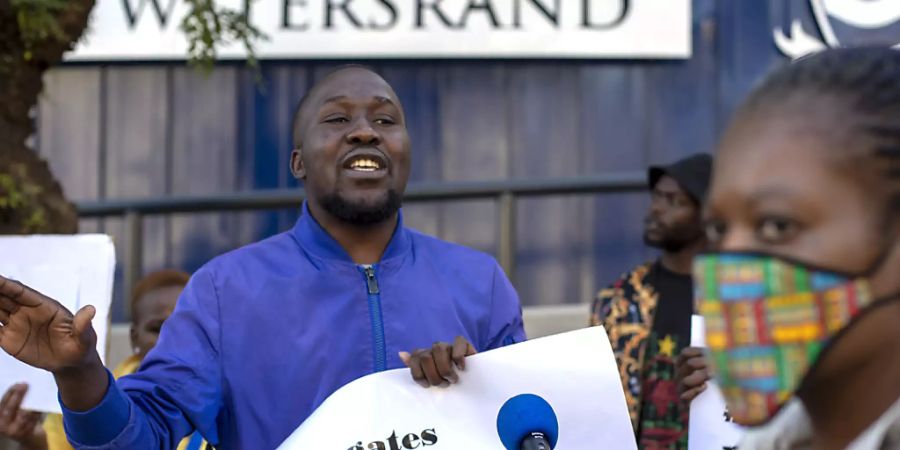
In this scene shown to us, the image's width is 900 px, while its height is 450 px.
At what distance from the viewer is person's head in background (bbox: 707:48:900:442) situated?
151 cm

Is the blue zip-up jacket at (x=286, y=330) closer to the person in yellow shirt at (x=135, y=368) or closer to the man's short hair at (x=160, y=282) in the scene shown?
the person in yellow shirt at (x=135, y=368)

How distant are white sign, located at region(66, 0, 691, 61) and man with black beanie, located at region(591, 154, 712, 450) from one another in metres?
2.55

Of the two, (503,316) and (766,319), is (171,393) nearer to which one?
(503,316)

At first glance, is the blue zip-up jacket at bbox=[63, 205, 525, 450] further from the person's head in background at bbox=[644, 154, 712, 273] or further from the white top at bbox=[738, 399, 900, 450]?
the person's head in background at bbox=[644, 154, 712, 273]

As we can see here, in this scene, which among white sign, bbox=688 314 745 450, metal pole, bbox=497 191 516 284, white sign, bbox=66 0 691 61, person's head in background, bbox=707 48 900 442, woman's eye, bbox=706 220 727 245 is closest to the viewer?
person's head in background, bbox=707 48 900 442

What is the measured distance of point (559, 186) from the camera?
25.1 ft

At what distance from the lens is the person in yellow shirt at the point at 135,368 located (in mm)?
4008

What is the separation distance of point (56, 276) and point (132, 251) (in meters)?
3.56

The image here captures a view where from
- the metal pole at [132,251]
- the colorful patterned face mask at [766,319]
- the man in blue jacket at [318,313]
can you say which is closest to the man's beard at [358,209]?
the man in blue jacket at [318,313]

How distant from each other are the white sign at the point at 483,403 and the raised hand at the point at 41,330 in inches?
22.8

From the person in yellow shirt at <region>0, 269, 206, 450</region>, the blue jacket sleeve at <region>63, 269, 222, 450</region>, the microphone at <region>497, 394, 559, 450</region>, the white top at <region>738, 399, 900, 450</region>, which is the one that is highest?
the white top at <region>738, 399, 900, 450</region>

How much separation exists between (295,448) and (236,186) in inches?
215

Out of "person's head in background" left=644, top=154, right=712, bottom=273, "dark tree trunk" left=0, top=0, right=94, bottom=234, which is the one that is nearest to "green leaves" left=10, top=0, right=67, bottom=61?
"dark tree trunk" left=0, top=0, right=94, bottom=234

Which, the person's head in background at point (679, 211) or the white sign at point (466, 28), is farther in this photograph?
the white sign at point (466, 28)
